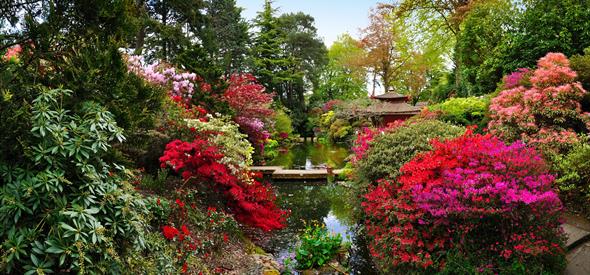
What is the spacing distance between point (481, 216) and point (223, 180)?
3.77 metres

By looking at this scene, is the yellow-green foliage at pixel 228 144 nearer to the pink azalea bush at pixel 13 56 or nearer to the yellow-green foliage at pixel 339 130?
the pink azalea bush at pixel 13 56

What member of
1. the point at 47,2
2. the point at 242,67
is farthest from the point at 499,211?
the point at 242,67

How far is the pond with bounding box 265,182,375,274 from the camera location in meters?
6.47

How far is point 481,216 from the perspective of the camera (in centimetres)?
389

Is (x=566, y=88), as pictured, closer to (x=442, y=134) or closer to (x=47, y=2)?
(x=442, y=134)

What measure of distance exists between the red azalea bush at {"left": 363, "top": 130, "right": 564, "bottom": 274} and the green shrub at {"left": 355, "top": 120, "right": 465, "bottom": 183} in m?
1.24

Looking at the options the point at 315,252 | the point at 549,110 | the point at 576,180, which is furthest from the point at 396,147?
the point at 549,110

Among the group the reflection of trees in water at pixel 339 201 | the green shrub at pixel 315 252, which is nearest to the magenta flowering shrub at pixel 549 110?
the reflection of trees in water at pixel 339 201

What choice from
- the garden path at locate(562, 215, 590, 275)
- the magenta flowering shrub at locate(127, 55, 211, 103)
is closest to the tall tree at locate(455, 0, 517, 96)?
the garden path at locate(562, 215, 590, 275)

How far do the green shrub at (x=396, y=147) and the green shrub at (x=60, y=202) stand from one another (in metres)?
4.13

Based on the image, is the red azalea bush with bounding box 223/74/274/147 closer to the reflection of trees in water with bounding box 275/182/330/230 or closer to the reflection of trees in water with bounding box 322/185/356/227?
the reflection of trees in water with bounding box 275/182/330/230

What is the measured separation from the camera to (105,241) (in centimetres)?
257

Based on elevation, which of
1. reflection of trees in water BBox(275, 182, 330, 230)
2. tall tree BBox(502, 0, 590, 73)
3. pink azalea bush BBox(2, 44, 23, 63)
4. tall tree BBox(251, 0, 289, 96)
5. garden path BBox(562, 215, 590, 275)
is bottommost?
reflection of trees in water BBox(275, 182, 330, 230)

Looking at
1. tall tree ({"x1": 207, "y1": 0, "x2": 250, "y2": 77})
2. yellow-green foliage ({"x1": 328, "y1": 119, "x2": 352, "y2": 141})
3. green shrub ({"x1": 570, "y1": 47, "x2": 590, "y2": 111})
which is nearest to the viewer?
green shrub ({"x1": 570, "y1": 47, "x2": 590, "y2": 111})
